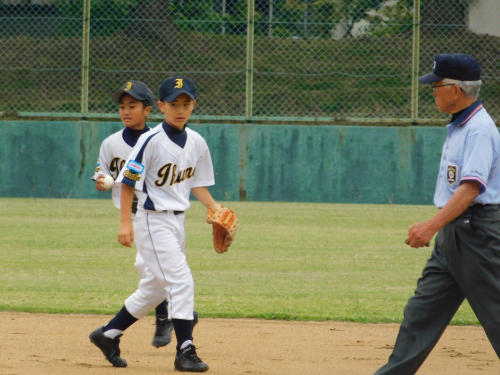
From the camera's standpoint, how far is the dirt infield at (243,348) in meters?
4.29

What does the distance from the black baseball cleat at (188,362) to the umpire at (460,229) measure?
1060mm

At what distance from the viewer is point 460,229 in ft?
11.3

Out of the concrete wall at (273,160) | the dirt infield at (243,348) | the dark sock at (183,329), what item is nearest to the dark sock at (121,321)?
the dirt infield at (243,348)

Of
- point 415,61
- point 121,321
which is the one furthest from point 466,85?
point 415,61

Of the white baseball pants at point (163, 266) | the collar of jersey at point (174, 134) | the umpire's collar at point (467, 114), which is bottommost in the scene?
the white baseball pants at point (163, 266)

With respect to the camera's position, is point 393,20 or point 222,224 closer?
point 222,224

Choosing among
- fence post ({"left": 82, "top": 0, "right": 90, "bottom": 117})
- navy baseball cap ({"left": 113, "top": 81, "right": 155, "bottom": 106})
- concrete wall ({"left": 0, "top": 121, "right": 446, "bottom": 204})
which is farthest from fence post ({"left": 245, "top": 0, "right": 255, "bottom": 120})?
navy baseball cap ({"left": 113, "top": 81, "right": 155, "bottom": 106})

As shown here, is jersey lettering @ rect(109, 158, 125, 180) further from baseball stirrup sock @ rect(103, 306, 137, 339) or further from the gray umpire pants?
the gray umpire pants

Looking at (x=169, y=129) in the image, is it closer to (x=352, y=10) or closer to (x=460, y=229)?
(x=460, y=229)

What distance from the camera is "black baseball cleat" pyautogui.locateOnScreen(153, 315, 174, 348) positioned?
471 cm

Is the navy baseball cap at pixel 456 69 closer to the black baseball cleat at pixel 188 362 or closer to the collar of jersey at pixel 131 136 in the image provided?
the black baseball cleat at pixel 188 362

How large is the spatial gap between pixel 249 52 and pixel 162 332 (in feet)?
39.8

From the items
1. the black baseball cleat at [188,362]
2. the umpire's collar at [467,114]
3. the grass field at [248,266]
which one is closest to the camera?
the umpire's collar at [467,114]

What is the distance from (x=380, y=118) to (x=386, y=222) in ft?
15.3
